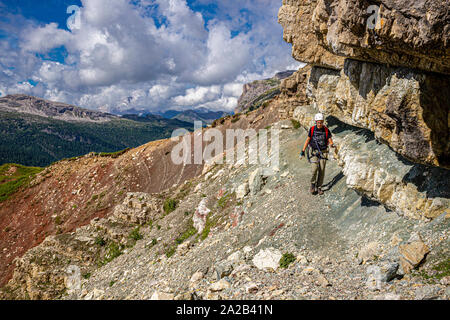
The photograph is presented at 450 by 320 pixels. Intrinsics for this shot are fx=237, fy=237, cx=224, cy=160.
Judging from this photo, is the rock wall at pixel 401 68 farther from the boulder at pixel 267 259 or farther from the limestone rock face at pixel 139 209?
the limestone rock face at pixel 139 209

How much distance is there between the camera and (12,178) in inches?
3319

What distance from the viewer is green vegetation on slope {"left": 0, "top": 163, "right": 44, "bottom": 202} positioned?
65.0 metres

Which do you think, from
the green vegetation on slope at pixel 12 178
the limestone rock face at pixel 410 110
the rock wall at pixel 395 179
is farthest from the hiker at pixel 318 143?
the green vegetation on slope at pixel 12 178

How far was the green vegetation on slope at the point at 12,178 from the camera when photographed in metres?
65.0

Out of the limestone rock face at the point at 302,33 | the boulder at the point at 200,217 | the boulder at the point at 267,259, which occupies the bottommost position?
the boulder at the point at 200,217

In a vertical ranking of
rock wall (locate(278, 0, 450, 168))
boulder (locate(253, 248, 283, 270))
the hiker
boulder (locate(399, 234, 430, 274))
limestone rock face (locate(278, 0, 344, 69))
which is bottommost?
boulder (locate(253, 248, 283, 270))

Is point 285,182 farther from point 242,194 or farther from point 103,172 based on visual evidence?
point 103,172

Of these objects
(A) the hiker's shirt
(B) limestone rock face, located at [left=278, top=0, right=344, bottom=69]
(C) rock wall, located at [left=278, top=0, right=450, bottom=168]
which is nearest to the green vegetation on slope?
(B) limestone rock face, located at [left=278, top=0, right=344, bottom=69]

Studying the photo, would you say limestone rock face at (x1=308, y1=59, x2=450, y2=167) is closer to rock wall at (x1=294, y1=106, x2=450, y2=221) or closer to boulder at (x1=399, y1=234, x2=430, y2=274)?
rock wall at (x1=294, y1=106, x2=450, y2=221)

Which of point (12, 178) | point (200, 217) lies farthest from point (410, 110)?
point (12, 178)

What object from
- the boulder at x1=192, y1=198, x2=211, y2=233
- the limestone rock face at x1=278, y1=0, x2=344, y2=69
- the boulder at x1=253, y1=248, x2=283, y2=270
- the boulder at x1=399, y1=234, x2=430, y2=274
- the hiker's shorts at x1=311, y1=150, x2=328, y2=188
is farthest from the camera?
the boulder at x1=192, y1=198, x2=211, y2=233

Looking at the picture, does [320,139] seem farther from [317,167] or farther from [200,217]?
[200,217]

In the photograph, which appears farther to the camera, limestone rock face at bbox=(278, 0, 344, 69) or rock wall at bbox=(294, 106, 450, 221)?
limestone rock face at bbox=(278, 0, 344, 69)
